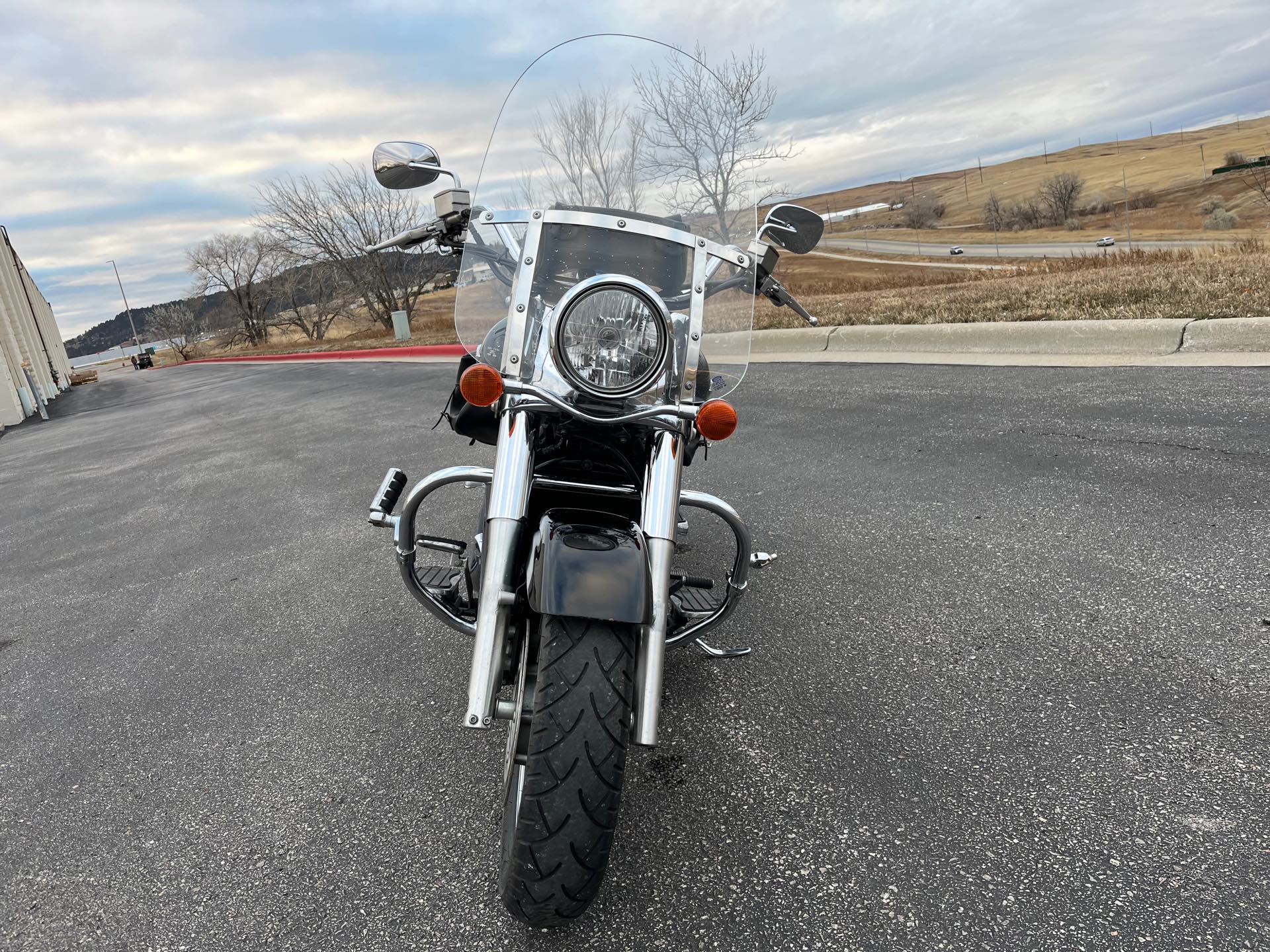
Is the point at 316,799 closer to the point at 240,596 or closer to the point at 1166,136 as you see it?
the point at 240,596

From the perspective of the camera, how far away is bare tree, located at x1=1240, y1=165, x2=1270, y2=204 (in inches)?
2301

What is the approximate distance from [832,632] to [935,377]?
5353 mm

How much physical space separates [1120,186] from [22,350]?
107612mm

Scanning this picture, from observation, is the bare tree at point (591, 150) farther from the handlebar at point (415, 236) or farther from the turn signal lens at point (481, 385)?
the turn signal lens at point (481, 385)

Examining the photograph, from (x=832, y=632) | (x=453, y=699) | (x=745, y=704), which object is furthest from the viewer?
(x=832, y=632)

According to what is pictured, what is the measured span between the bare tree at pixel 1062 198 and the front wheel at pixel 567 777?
3416 inches

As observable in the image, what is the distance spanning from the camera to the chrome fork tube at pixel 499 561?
191 cm

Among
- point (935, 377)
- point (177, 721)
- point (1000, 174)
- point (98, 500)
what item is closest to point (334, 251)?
point (98, 500)

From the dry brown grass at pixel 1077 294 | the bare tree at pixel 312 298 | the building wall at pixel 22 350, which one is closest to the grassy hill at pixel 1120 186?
the dry brown grass at pixel 1077 294

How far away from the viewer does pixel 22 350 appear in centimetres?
2664

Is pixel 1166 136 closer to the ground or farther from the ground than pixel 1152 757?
farther from the ground

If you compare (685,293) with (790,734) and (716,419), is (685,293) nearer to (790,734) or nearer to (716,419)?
(716,419)

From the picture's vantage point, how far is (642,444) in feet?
7.81

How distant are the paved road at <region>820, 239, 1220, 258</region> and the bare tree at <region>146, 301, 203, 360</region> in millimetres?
62829
